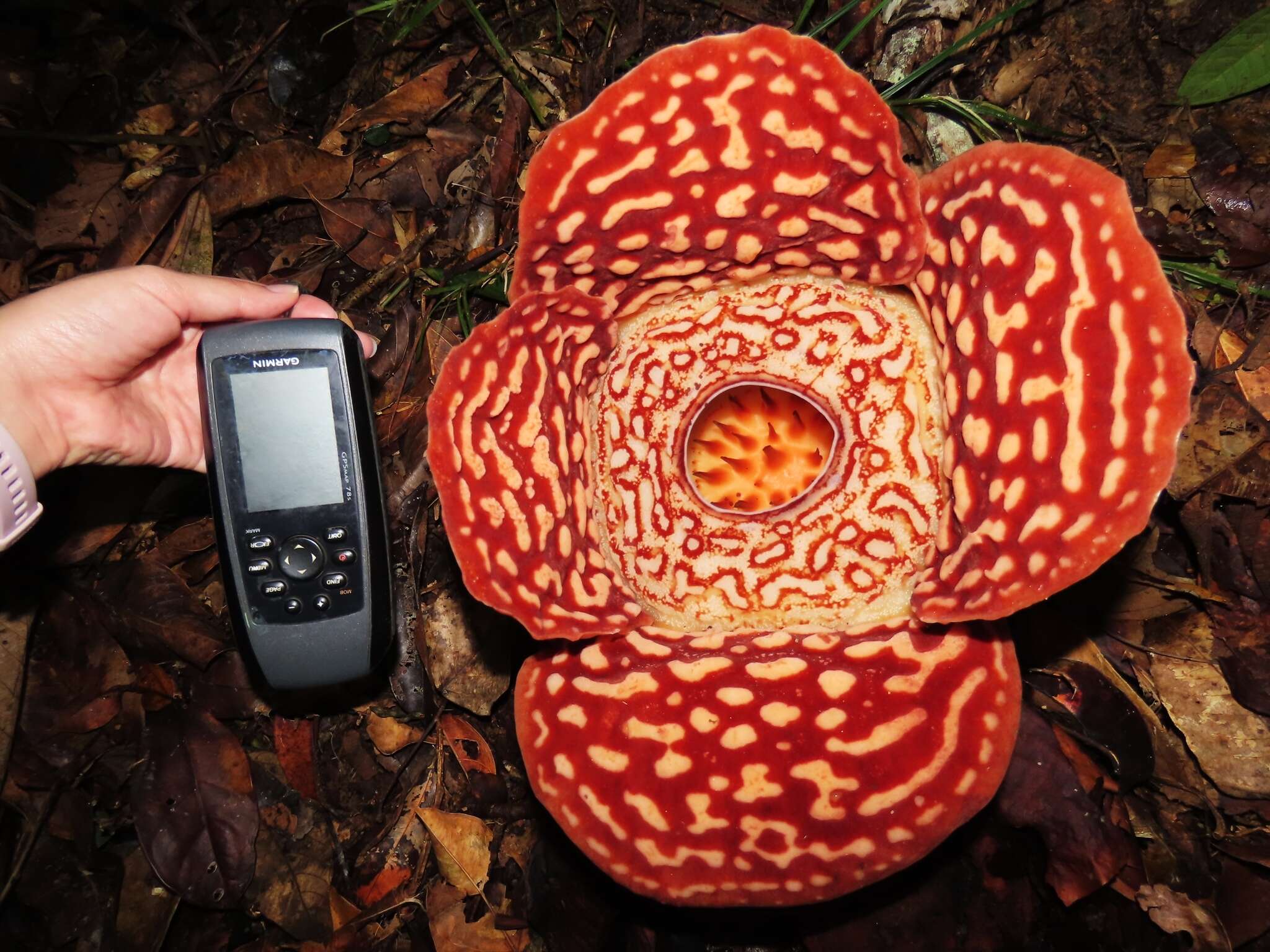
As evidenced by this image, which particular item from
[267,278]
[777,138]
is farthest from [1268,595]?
[267,278]

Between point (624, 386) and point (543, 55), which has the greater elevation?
point (543, 55)

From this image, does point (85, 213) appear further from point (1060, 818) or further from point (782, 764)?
point (1060, 818)

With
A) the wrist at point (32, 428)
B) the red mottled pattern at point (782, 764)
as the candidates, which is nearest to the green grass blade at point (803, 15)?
the red mottled pattern at point (782, 764)

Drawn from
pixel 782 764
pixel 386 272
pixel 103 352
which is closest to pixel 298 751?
pixel 103 352

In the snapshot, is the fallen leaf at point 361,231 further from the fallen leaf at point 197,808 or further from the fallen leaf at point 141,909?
the fallen leaf at point 141,909

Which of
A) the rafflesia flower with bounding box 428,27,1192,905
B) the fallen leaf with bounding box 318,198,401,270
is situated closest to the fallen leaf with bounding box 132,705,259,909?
the rafflesia flower with bounding box 428,27,1192,905

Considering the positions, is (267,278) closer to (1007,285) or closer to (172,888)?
(172,888)
